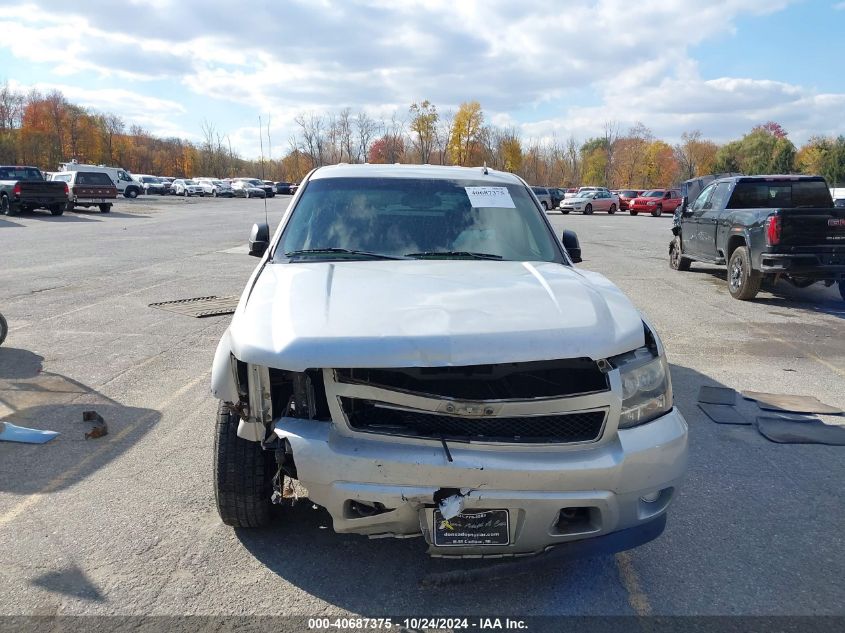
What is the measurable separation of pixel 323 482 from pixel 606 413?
1141 millimetres

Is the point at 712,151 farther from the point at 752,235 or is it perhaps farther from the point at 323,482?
the point at 323,482

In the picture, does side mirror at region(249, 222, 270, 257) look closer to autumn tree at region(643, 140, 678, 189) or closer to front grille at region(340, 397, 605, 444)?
front grille at region(340, 397, 605, 444)

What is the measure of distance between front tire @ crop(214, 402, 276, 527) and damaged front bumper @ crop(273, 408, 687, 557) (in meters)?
0.48

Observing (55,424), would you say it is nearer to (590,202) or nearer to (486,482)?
(486,482)

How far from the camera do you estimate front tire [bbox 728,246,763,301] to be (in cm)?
1029

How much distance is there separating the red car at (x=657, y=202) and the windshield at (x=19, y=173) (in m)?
33.9

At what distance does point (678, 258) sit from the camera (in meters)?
14.3

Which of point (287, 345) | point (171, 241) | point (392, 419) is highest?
point (287, 345)

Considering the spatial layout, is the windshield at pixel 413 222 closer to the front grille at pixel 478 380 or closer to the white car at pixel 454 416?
Result: the white car at pixel 454 416

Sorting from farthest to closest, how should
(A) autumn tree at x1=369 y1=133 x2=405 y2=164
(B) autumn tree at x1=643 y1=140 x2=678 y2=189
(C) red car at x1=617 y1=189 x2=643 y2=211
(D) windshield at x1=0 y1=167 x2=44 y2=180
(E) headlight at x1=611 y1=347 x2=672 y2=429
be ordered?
(B) autumn tree at x1=643 y1=140 x2=678 y2=189 → (A) autumn tree at x1=369 y1=133 x2=405 y2=164 → (C) red car at x1=617 y1=189 x2=643 y2=211 → (D) windshield at x1=0 y1=167 x2=44 y2=180 → (E) headlight at x1=611 y1=347 x2=672 y2=429

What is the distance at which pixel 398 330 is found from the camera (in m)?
2.63

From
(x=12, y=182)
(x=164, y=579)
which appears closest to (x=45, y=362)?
(x=164, y=579)

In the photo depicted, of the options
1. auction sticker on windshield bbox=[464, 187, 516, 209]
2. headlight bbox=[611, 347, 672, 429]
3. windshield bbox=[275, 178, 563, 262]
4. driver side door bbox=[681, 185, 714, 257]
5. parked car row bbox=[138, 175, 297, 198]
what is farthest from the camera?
parked car row bbox=[138, 175, 297, 198]

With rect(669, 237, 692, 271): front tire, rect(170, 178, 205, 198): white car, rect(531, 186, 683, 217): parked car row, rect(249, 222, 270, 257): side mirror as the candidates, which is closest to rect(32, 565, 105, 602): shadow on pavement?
rect(249, 222, 270, 257): side mirror
